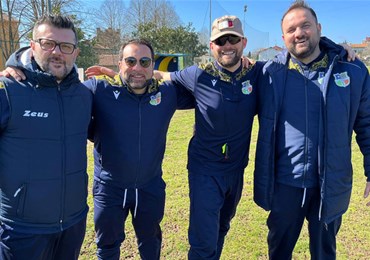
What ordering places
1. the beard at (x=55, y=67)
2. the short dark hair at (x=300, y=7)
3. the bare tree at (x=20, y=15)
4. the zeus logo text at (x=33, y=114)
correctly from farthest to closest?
the bare tree at (x=20, y=15)
the short dark hair at (x=300, y=7)
the beard at (x=55, y=67)
the zeus logo text at (x=33, y=114)

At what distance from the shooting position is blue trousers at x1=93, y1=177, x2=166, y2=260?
2.87m

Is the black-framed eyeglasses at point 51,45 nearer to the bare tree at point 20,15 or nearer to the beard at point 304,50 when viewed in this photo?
the beard at point 304,50

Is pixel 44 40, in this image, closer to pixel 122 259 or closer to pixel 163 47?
pixel 122 259

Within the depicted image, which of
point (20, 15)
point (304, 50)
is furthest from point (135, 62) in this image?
point (20, 15)

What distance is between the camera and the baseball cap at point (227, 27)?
2.94 meters

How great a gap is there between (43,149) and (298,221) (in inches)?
86.8

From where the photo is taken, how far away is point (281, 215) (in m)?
2.91

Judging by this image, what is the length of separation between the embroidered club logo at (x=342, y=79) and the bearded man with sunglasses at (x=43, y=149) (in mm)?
2031

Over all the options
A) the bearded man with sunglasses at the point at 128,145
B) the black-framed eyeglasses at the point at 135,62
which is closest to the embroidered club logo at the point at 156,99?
the bearded man with sunglasses at the point at 128,145

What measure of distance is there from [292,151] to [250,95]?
0.63m

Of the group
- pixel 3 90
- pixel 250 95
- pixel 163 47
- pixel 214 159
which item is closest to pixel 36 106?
pixel 3 90

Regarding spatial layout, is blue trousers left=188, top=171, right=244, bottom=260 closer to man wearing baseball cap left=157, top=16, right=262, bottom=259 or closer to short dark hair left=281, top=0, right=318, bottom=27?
man wearing baseball cap left=157, top=16, right=262, bottom=259

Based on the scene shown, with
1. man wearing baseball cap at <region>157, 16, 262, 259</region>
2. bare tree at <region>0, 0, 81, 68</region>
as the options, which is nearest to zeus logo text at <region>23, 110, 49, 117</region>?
man wearing baseball cap at <region>157, 16, 262, 259</region>

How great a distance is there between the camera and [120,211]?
2914mm
